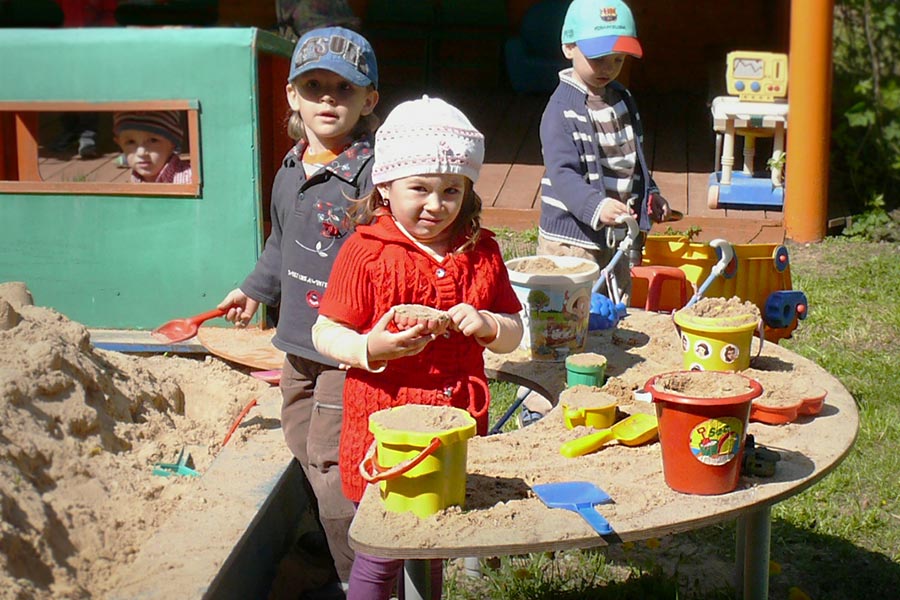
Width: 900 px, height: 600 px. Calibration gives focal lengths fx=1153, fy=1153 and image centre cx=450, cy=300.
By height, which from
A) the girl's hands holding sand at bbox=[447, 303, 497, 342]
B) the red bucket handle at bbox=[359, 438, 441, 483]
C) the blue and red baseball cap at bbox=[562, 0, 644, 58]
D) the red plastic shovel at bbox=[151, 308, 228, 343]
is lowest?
the red plastic shovel at bbox=[151, 308, 228, 343]

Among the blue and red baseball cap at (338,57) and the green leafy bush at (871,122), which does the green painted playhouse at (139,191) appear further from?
the green leafy bush at (871,122)

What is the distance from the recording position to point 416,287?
2.35 m

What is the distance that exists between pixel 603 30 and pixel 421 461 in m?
2.26

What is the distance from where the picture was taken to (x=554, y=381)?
9.06 ft

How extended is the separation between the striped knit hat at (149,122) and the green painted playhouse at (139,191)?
0.44ft

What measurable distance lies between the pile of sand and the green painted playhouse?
68 cm

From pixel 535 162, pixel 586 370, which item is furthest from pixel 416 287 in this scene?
pixel 535 162

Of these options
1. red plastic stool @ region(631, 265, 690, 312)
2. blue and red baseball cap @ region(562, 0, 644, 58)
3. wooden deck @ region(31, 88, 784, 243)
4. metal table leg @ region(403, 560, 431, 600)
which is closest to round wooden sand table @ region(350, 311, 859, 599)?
metal table leg @ region(403, 560, 431, 600)

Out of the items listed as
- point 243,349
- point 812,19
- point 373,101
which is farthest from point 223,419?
point 812,19

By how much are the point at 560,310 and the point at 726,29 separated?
809cm

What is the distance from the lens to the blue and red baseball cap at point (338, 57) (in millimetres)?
2832

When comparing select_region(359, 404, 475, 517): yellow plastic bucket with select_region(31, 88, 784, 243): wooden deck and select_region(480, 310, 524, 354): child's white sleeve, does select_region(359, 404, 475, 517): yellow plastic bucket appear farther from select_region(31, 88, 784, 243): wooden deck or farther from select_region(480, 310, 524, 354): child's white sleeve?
select_region(31, 88, 784, 243): wooden deck

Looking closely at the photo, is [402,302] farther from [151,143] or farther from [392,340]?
[151,143]

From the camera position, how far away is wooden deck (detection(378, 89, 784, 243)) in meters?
6.69
